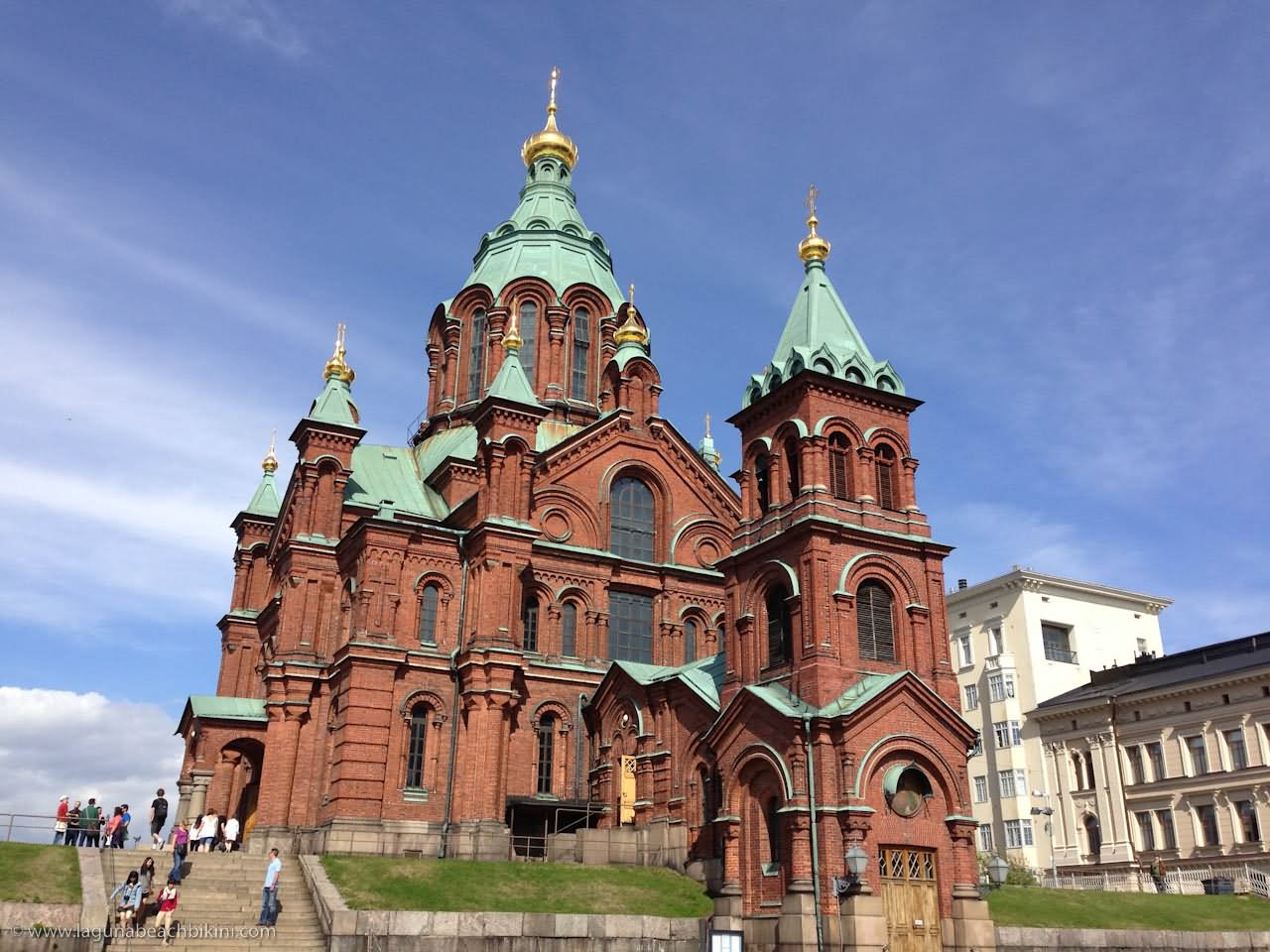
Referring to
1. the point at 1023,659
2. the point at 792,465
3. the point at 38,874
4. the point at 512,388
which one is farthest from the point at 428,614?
the point at 1023,659

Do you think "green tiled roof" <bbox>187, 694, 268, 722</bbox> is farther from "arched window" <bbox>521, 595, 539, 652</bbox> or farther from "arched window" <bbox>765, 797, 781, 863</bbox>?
"arched window" <bbox>765, 797, 781, 863</bbox>

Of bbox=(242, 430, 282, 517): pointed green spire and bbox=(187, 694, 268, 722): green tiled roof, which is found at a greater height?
bbox=(242, 430, 282, 517): pointed green spire

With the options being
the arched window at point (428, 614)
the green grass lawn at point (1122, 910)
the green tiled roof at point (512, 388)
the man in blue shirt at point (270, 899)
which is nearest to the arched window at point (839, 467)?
the green grass lawn at point (1122, 910)

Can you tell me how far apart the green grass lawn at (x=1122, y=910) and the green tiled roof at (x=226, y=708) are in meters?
24.6

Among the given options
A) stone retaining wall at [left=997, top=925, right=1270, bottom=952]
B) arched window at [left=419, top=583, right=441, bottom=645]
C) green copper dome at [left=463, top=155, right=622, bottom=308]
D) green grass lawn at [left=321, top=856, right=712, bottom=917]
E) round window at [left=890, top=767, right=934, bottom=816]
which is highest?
green copper dome at [left=463, top=155, right=622, bottom=308]

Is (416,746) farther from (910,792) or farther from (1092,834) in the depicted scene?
(1092,834)

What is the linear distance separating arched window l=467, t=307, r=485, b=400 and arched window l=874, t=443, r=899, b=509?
21.6 m

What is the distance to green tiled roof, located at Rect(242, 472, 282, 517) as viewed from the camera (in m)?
48.1

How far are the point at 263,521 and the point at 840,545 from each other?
90.6 ft

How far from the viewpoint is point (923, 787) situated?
2809 centimetres

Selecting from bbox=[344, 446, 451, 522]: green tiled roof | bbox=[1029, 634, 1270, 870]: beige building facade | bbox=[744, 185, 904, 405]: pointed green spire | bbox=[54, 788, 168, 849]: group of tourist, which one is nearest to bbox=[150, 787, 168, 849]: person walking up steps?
bbox=[54, 788, 168, 849]: group of tourist

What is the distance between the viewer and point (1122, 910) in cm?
3108

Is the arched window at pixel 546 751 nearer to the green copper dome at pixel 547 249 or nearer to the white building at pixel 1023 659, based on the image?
A: the green copper dome at pixel 547 249

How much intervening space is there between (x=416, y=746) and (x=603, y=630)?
7784 millimetres
